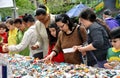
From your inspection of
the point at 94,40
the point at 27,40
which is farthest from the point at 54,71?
the point at 27,40

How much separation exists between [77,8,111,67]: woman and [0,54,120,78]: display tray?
12.1 inches

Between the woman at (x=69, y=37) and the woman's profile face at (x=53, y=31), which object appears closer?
the woman at (x=69, y=37)

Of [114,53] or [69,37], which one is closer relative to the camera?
[114,53]

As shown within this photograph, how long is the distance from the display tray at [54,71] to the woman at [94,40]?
12.1 inches

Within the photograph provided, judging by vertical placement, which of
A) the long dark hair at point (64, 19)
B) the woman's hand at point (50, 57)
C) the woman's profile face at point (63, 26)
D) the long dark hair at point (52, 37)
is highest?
the long dark hair at point (64, 19)

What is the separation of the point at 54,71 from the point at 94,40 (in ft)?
1.95

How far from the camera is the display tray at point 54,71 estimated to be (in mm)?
3113

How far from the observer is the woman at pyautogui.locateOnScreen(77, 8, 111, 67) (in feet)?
12.0

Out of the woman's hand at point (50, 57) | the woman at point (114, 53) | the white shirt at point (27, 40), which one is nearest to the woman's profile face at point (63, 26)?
the woman's hand at point (50, 57)

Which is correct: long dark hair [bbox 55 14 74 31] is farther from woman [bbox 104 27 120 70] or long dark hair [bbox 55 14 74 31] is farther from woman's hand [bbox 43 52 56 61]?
woman [bbox 104 27 120 70]

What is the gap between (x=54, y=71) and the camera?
3.48 meters

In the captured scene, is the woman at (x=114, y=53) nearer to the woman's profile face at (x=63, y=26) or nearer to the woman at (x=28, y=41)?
the woman's profile face at (x=63, y=26)

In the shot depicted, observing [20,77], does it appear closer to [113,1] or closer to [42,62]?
[42,62]

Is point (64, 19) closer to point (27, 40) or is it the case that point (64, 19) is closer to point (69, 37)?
point (69, 37)
